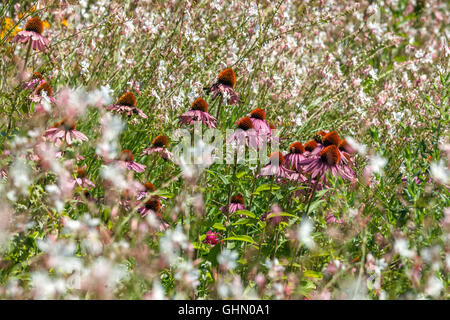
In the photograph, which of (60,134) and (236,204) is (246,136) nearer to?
(236,204)

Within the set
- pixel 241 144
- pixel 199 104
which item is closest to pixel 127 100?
pixel 199 104

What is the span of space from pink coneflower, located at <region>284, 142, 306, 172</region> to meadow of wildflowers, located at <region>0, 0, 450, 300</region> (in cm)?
1

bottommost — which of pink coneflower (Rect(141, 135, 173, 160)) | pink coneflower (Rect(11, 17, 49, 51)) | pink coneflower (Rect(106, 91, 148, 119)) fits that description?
pink coneflower (Rect(141, 135, 173, 160))

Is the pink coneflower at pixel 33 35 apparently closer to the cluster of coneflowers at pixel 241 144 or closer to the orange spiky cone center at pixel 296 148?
the cluster of coneflowers at pixel 241 144

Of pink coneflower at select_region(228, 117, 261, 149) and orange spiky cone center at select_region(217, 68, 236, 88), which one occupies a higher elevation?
orange spiky cone center at select_region(217, 68, 236, 88)

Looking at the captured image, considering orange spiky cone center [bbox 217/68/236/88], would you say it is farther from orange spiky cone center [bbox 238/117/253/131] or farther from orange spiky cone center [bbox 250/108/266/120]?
orange spiky cone center [bbox 238/117/253/131]

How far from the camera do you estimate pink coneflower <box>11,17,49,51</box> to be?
270cm

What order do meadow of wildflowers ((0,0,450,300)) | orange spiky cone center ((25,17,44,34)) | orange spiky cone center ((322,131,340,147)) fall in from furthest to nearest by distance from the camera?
orange spiky cone center ((25,17,44,34)) < orange spiky cone center ((322,131,340,147)) < meadow of wildflowers ((0,0,450,300))

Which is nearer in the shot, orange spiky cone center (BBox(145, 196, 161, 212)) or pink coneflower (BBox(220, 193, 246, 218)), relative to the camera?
orange spiky cone center (BBox(145, 196, 161, 212))

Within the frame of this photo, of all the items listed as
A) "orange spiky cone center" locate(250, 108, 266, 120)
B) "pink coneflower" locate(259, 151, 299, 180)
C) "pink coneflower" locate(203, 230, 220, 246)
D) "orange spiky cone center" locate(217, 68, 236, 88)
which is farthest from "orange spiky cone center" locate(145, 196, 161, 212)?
"orange spiky cone center" locate(217, 68, 236, 88)

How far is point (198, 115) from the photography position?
2.52 metres

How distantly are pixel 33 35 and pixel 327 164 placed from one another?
1.83m

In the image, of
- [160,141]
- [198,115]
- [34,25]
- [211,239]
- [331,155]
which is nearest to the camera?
[331,155]

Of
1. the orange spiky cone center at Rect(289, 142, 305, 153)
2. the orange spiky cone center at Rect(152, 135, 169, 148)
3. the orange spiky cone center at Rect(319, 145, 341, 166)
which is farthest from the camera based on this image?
the orange spiky cone center at Rect(152, 135, 169, 148)
